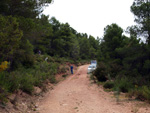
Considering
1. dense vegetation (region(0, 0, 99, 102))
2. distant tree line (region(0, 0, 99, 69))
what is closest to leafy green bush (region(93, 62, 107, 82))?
dense vegetation (region(0, 0, 99, 102))

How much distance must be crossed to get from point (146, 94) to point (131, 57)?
36.9 feet

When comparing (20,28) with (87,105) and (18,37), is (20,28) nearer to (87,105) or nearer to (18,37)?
(18,37)

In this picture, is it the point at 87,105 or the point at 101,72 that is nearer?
the point at 87,105

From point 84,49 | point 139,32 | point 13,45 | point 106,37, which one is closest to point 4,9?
point 13,45

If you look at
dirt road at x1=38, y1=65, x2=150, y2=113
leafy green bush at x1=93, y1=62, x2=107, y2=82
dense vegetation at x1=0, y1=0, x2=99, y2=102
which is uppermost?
dense vegetation at x1=0, y1=0, x2=99, y2=102

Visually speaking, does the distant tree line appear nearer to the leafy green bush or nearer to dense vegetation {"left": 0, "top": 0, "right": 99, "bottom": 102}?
dense vegetation {"left": 0, "top": 0, "right": 99, "bottom": 102}

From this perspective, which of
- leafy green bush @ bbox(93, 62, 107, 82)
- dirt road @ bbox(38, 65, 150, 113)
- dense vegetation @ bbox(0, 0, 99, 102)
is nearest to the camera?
dirt road @ bbox(38, 65, 150, 113)

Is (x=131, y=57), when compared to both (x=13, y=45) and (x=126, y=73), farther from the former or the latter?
(x=13, y=45)

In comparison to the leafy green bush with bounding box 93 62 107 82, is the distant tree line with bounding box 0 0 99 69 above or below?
above

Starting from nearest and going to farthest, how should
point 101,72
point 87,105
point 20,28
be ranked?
point 87,105 < point 20,28 < point 101,72

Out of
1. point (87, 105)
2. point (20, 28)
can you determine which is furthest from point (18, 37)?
point (87, 105)

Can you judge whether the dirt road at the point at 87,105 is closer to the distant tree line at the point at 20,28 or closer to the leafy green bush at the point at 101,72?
the distant tree line at the point at 20,28

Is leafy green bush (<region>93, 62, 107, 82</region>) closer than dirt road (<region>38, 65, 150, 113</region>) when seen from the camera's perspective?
No

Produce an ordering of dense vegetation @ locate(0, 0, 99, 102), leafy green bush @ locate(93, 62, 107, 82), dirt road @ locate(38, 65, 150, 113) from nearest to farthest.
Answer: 1. dirt road @ locate(38, 65, 150, 113)
2. dense vegetation @ locate(0, 0, 99, 102)
3. leafy green bush @ locate(93, 62, 107, 82)
